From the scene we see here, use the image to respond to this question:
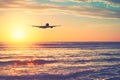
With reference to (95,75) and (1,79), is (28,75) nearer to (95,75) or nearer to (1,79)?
(1,79)

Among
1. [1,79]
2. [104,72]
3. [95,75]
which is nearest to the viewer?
[1,79]

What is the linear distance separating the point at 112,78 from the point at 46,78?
223 inches

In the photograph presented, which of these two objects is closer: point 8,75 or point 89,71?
point 8,75

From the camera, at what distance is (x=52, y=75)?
27984mm

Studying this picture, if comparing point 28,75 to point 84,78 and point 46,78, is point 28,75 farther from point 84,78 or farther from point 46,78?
point 84,78

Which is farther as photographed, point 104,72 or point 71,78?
point 104,72

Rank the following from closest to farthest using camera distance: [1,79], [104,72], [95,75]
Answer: [1,79], [95,75], [104,72]

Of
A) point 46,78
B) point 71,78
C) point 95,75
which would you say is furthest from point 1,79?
point 95,75

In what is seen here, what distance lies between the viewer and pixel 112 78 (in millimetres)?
26062

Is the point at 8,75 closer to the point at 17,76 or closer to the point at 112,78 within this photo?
the point at 17,76

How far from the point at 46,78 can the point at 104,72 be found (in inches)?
241

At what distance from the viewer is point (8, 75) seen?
28.0 meters

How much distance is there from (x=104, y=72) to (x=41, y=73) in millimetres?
6048

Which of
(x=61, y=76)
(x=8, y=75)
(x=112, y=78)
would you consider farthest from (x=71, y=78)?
(x=8, y=75)
